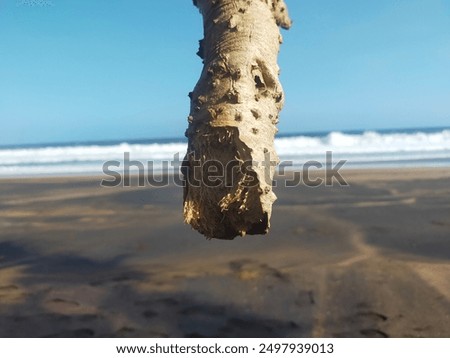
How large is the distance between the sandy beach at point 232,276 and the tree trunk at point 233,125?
355 mm

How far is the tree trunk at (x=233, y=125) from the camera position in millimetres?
1482

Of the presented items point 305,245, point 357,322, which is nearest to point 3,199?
point 305,245

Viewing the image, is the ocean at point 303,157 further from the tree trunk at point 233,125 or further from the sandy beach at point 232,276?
the tree trunk at point 233,125

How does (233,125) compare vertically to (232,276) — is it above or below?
above

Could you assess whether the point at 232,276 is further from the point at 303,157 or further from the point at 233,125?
the point at 303,157

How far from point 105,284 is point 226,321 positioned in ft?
2.20

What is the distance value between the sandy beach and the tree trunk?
36 cm

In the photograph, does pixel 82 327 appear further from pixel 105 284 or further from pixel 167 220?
pixel 167 220

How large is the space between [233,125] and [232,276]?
919 mm

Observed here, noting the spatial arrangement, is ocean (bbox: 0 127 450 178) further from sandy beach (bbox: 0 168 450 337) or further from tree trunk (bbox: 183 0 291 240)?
tree trunk (bbox: 183 0 291 240)

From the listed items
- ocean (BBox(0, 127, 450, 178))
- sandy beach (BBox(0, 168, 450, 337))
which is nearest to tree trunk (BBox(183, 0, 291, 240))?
sandy beach (BBox(0, 168, 450, 337))

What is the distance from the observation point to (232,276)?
2135 millimetres

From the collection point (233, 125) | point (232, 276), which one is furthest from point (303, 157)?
point (233, 125)

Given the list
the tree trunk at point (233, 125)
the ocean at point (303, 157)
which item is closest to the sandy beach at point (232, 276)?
the tree trunk at point (233, 125)
